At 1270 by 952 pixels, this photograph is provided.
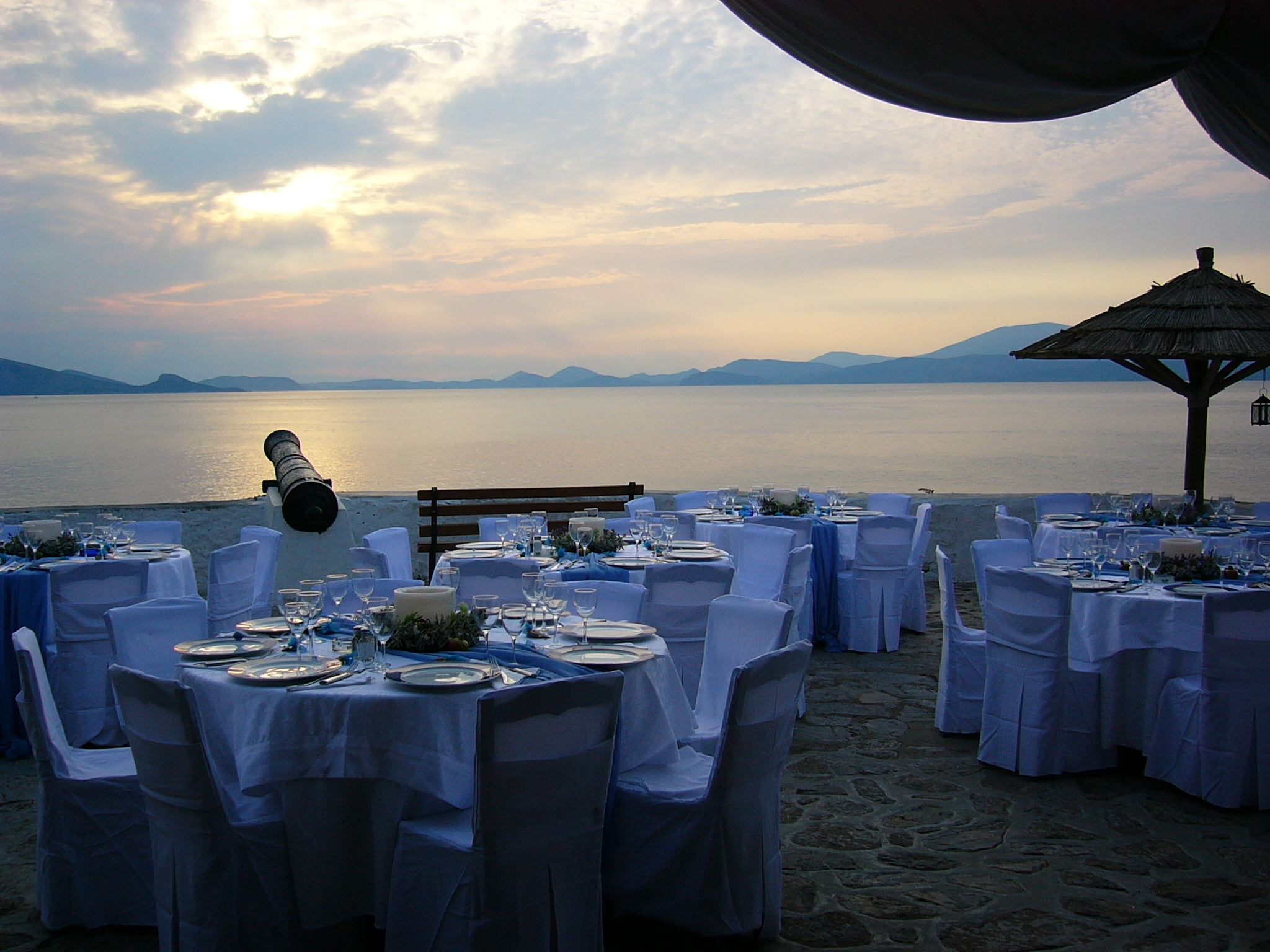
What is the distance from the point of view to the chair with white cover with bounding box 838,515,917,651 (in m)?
6.80

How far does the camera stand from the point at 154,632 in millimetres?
3568

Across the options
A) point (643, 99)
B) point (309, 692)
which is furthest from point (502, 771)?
point (643, 99)

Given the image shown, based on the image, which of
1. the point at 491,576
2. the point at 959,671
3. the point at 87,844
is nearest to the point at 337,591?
the point at 87,844

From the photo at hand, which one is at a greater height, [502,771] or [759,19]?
[759,19]

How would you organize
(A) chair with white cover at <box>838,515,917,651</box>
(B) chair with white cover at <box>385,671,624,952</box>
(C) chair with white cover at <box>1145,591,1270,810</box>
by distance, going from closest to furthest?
(B) chair with white cover at <box>385,671,624,952</box> → (C) chair with white cover at <box>1145,591,1270,810</box> → (A) chair with white cover at <box>838,515,917,651</box>

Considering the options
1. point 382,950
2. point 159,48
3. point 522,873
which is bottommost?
point 382,950

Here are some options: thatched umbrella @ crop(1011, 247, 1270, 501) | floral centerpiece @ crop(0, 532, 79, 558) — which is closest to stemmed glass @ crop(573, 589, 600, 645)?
floral centerpiece @ crop(0, 532, 79, 558)

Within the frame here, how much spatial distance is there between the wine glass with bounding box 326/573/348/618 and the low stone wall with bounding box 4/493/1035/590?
5864 millimetres

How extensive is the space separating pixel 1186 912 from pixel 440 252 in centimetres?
2932

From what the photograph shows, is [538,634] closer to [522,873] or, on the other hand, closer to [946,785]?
[522,873]

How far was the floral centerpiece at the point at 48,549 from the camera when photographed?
5441 millimetres

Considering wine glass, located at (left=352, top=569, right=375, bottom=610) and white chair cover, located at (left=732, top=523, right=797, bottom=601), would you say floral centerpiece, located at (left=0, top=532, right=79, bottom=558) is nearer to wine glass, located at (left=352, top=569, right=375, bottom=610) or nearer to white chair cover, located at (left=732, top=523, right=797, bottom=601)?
wine glass, located at (left=352, top=569, right=375, bottom=610)

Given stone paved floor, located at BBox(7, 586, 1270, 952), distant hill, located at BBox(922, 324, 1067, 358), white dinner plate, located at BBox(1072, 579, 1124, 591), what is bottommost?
stone paved floor, located at BBox(7, 586, 1270, 952)

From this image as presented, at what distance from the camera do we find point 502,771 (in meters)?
2.29
